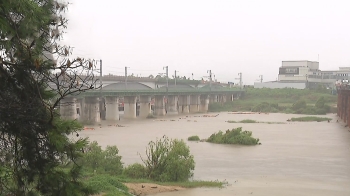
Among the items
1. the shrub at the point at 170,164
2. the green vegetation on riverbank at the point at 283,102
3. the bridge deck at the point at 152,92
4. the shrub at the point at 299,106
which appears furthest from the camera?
the shrub at the point at 299,106

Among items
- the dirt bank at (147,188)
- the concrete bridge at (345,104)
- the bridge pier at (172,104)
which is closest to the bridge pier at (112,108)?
the bridge pier at (172,104)

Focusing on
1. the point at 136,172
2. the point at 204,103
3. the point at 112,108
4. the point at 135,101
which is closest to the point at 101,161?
the point at 136,172

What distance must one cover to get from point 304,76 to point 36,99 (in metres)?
120

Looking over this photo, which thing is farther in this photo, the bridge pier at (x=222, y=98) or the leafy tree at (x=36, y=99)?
the bridge pier at (x=222, y=98)

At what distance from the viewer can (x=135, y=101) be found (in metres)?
75.9

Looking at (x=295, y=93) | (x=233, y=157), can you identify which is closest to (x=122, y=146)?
(x=233, y=157)

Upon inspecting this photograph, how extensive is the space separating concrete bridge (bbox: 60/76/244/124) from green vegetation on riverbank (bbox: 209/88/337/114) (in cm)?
385

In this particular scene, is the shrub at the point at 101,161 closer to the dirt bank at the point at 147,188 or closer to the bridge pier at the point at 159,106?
the dirt bank at the point at 147,188

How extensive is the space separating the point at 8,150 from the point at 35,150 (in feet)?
2.03

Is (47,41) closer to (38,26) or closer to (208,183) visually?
(38,26)

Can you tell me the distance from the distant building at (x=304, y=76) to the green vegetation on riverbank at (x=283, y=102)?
9.45 m

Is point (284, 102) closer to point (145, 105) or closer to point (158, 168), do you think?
point (145, 105)

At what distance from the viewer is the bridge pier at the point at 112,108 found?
68625 millimetres

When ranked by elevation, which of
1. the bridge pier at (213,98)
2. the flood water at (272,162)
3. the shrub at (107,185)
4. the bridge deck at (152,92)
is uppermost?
the bridge deck at (152,92)
